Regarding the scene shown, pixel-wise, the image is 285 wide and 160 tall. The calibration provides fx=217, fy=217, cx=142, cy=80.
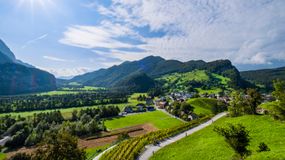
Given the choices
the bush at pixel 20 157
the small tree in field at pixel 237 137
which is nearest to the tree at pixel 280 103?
the small tree in field at pixel 237 137

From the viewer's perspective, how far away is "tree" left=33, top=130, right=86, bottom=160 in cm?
2997

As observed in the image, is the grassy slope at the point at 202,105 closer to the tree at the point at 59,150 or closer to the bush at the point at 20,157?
the bush at the point at 20,157

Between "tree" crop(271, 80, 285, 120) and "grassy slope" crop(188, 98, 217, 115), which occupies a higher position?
"tree" crop(271, 80, 285, 120)

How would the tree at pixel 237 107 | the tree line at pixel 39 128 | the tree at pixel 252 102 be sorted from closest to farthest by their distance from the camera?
the tree at pixel 252 102
the tree at pixel 237 107
the tree line at pixel 39 128

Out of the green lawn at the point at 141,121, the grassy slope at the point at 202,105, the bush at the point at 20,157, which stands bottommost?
the green lawn at the point at 141,121

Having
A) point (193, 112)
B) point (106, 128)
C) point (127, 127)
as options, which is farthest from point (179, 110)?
point (106, 128)

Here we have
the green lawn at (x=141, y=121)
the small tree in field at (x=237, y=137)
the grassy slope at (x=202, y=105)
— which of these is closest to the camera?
the small tree in field at (x=237, y=137)

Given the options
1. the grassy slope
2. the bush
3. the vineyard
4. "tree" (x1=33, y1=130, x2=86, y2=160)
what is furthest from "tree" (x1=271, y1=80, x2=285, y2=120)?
the grassy slope

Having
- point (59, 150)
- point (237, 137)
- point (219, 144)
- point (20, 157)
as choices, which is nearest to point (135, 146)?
point (219, 144)

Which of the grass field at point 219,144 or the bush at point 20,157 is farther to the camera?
the bush at point 20,157

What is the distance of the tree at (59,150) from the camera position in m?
30.0

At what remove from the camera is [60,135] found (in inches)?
1258

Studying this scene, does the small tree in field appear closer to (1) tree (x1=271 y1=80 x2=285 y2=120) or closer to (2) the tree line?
(1) tree (x1=271 y1=80 x2=285 y2=120)

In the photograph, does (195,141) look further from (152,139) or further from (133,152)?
(133,152)
